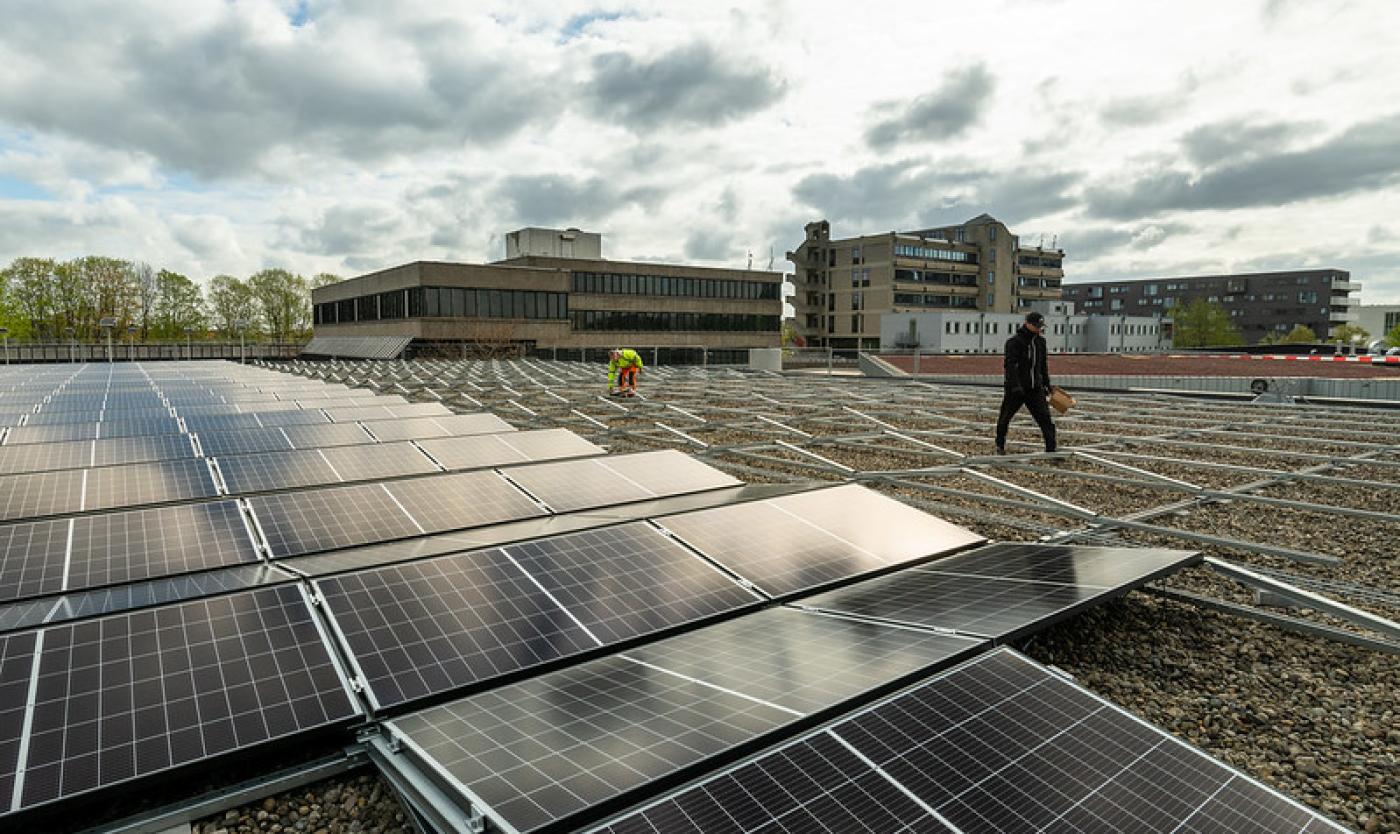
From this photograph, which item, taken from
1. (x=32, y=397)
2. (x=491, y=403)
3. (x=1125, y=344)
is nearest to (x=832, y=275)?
(x=1125, y=344)

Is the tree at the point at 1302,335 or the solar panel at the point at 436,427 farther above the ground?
the tree at the point at 1302,335

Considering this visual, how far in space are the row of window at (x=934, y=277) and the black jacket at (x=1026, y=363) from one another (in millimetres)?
108106

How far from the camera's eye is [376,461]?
1159 cm

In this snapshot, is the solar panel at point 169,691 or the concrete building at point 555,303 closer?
the solar panel at point 169,691

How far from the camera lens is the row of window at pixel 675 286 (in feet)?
293

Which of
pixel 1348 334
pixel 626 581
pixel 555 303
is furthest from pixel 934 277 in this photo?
pixel 626 581

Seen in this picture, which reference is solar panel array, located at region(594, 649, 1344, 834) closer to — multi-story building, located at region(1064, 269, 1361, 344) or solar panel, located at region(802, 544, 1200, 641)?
solar panel, located at region(802, 544, 1200, 641)

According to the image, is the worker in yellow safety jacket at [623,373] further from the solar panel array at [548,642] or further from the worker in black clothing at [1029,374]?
the solar panel array at [548,642]

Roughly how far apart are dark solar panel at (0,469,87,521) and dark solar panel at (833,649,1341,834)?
9351mm

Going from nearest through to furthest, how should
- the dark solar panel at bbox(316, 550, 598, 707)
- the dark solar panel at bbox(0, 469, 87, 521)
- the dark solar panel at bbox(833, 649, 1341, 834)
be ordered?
the dark solar panel at bbox(833, 649, 1341, 834)
the dark solar panel at bbox(316, 550, 598, 707)
the dark solar panel at bbox(0, 469, 87, 521)

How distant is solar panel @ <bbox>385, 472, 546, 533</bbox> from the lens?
851 cm

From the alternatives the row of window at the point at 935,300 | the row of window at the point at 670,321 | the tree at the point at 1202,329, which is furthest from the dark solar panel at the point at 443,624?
the tree at the point at 1202,329

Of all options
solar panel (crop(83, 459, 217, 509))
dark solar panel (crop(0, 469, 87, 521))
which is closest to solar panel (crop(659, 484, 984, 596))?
solar panel (crop(83, 459, 217, 509))

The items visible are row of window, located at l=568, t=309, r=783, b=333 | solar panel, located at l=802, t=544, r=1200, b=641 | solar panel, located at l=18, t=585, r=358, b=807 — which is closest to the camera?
solar panel, located at l=18, t=585, r=358, b=807
